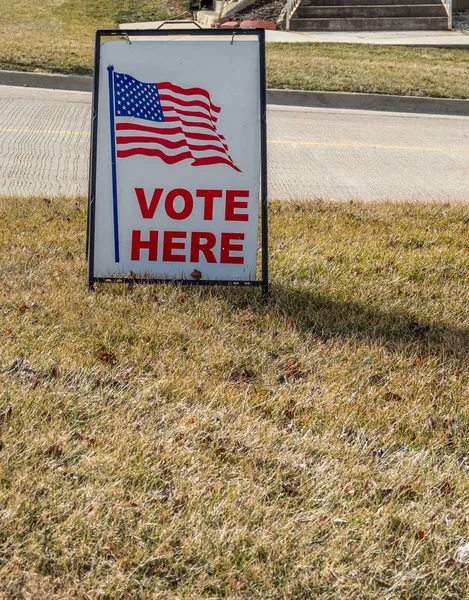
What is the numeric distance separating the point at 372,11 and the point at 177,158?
68.9ft

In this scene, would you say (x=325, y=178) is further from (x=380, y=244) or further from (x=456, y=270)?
(x=456, y=270)

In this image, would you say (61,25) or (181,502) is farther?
(61,25)

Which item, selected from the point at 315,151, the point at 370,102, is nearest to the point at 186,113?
the point at 315,151

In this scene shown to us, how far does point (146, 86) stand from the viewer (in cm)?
450

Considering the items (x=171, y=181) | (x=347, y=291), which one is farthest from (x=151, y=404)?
(x=347, y=291)

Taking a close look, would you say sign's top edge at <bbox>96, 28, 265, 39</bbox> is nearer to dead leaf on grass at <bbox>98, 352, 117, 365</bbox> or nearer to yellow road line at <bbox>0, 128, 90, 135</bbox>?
dead leaf on grass at <bbox>98, 352, 117, 365</bbox>

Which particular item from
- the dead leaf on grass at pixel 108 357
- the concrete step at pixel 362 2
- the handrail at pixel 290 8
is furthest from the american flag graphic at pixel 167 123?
the concrete step at pixel 362 2

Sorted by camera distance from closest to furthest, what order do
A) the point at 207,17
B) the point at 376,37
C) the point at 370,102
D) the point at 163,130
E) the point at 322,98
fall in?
the point at 163,130, the point at 322,98, the point at 370,102, the point at 376,37, the point at 207,17

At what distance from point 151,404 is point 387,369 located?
129cm

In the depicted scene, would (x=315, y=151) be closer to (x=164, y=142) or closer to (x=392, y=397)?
(x=164, y=142)

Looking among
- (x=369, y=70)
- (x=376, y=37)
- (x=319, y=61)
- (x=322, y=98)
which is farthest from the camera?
(x=376, y=37)

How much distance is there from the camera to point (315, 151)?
9.93 m

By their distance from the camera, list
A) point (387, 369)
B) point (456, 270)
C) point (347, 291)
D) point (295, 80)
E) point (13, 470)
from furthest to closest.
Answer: point (295, 80) → point (456, 270) → point (347, 291) → point (387, 369) → point (13, 470)

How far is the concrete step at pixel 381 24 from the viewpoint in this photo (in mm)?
23109
